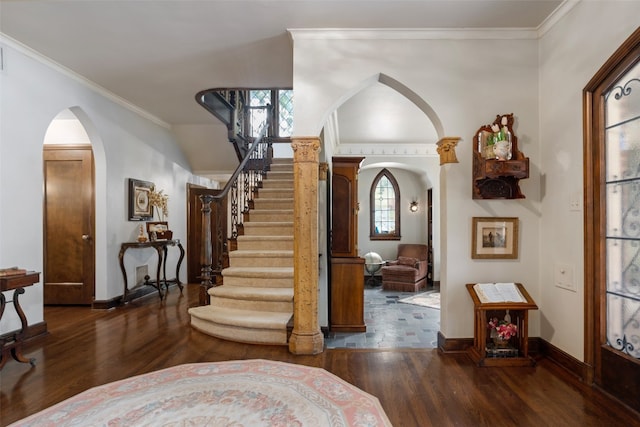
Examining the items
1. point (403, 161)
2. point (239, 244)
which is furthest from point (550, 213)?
point (403, 161)

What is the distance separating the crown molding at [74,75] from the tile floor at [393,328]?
4.52 m

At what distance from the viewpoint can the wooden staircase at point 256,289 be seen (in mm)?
3475

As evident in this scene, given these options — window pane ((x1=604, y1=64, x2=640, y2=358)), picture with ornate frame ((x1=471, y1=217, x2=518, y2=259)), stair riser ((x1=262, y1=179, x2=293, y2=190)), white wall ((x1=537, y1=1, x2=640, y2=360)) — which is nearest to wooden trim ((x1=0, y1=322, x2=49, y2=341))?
stair riser ((x1=262, y1=179, x2=293, y2=190))

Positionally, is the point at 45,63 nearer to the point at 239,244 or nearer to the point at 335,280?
the point at 239,244

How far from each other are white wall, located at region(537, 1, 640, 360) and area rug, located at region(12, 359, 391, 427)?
1869mm

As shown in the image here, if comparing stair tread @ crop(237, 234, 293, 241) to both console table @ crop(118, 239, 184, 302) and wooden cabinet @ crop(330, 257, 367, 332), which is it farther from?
console table @ crop(118, 239, 184, 302)

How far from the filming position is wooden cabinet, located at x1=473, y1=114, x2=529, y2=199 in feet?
9.64

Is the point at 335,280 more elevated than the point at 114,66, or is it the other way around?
the point at 114,66

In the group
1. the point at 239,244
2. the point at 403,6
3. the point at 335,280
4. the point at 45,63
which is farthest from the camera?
the point at 239,244

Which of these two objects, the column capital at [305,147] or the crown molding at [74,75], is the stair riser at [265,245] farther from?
the crown molding at [74,75]

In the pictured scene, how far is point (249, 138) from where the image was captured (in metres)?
6.97

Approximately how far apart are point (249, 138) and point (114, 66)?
3103 mm

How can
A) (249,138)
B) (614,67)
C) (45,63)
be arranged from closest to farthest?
(614,67) < (45,63) < (249,138)

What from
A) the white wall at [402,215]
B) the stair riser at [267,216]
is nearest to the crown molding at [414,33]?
the stair riser at [267,216]
